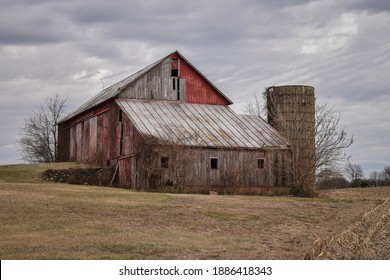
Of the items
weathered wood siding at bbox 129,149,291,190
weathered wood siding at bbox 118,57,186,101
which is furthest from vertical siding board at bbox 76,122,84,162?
weathered wood siding at bbox 129,149,291,190

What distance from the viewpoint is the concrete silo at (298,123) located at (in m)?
38.0

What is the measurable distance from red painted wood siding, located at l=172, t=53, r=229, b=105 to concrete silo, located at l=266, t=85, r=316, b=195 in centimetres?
407

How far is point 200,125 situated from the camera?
126ft

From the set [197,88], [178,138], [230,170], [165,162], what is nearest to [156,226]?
[165,162]

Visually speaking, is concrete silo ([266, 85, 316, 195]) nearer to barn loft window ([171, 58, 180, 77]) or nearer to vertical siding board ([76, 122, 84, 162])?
barn loft window ([171, 58, 180, 77])

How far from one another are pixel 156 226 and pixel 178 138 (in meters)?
16.2

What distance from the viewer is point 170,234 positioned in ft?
57.6

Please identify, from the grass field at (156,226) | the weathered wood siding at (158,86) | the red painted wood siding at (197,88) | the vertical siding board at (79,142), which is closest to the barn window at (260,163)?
the red painted wood siding at (197,88)

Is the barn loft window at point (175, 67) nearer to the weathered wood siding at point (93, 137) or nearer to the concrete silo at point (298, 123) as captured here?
the weathered wood siding at point (93, 137)

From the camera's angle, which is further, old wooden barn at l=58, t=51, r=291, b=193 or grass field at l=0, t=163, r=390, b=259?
old wooden barn at l=58, t=51, r=291, b=193

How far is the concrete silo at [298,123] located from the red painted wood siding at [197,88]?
4073 mm

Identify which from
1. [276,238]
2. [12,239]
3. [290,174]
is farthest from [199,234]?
[290,174]

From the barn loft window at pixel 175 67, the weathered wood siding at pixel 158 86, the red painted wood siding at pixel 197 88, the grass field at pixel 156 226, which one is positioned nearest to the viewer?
the grass field at pixel 156 226

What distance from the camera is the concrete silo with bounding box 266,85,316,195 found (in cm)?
3803
